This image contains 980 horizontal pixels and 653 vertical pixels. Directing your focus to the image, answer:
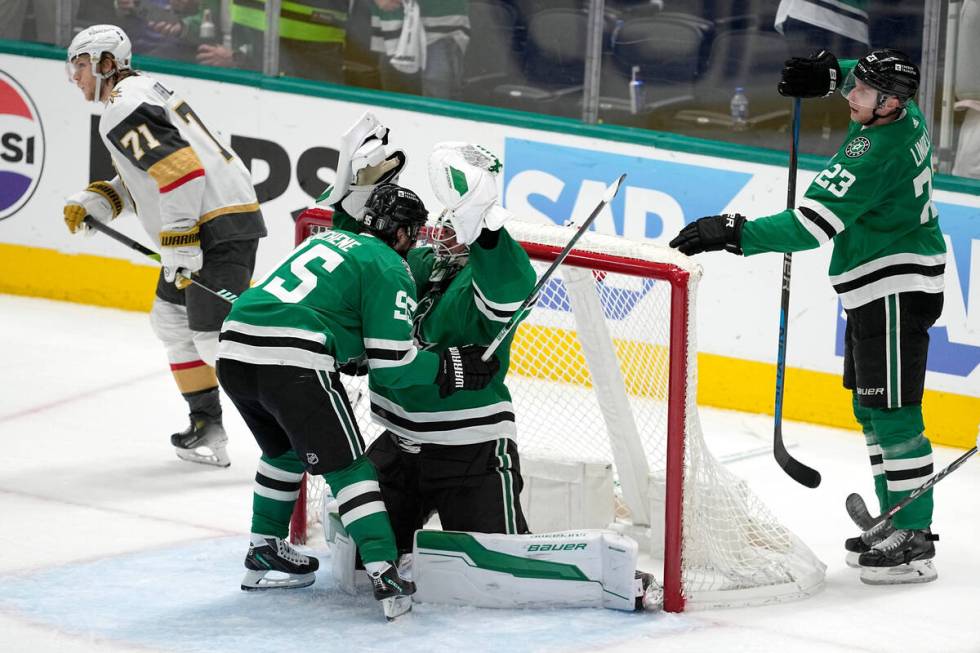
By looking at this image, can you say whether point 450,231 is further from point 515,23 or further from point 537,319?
point 515,23

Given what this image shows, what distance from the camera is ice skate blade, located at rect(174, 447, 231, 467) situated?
186 inches

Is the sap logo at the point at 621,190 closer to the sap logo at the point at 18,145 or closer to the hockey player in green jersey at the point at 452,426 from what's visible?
the hockey player in green jersey at the point at 452,426

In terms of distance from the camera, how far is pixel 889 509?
3.90 m

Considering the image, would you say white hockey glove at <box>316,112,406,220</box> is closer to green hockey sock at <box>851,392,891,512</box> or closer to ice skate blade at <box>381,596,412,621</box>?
ice skate blade at <box>381,596,412,621</box>

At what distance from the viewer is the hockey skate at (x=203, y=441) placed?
4.75 meters

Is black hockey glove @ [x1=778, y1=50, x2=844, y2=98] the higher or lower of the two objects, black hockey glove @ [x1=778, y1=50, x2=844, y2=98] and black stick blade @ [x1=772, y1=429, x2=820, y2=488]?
the higher

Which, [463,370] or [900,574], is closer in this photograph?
[463,370]

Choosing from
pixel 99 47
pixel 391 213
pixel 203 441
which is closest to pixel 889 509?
pixel 391 213

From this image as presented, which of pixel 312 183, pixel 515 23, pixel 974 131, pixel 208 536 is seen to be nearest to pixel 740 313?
pixel 974 131

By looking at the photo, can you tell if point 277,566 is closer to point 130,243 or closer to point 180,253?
point 180,253

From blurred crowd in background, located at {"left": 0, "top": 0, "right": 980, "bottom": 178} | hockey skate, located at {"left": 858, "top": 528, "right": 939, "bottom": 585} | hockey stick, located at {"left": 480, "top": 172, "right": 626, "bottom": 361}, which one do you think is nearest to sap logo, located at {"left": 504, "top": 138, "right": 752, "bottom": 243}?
blurred crowd in background, located at {"left": 0, "top": 0, "right": 980, "bottom": 178}

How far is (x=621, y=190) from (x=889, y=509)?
1.98 meters

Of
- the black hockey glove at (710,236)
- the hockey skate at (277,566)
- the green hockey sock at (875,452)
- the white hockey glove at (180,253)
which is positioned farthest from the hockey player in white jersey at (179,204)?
the green hockey sock at (875,452)

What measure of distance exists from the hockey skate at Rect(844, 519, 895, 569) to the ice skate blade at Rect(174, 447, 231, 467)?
6.25 ft
